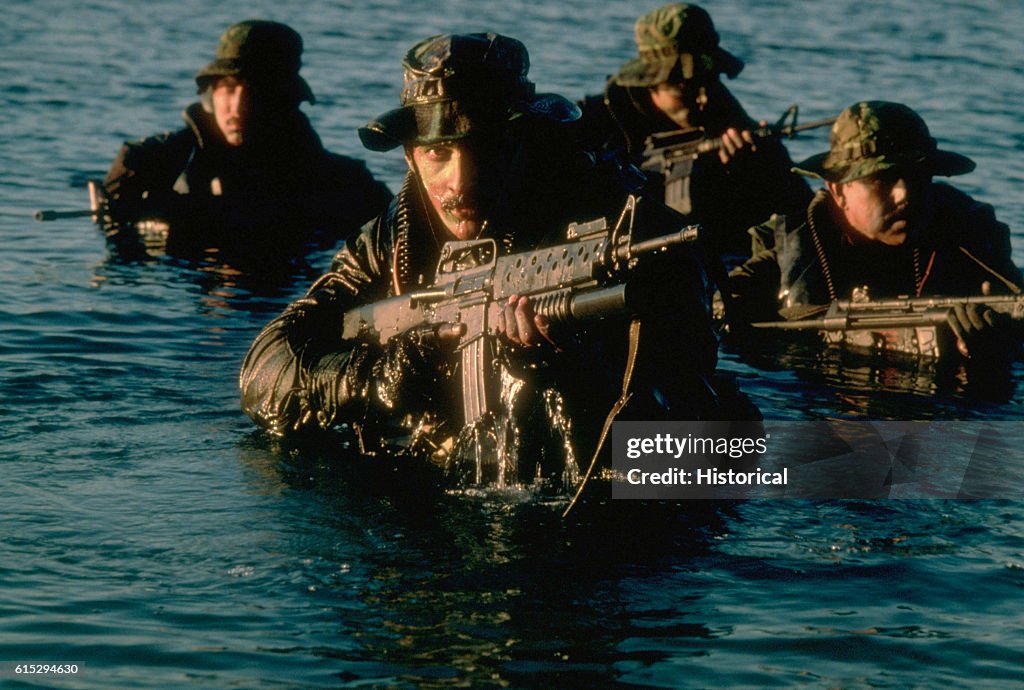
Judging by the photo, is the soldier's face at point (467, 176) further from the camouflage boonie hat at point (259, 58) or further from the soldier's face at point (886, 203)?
the camouflage boonie hat at point (259, 58)

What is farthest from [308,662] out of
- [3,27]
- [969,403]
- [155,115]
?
[3,27]

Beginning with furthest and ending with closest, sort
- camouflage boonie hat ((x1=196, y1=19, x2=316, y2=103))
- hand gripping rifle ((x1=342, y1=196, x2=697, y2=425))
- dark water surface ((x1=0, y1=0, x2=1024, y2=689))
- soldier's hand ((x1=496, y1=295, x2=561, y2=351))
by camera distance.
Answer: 1. camouflage boonie hat ((x1=196, y1=19, x2=316, y2=103))
2. soldier's hand ((x1=496, y1=295, x2=561, y2=351))
3. hand gripping rifle ((x1=342, y1=196, x2=697, y2=425))
4. dark water surface ((x1=0, y1=0, x2=1024, y2=689))

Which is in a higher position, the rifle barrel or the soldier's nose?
the soldier's nose

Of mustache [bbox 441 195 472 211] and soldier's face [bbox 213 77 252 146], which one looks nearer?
mustache [bbox 441 195 472 211]

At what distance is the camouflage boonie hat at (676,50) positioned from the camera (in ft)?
40.2

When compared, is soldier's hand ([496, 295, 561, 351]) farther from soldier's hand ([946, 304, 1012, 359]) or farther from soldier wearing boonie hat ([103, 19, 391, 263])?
soldier wearing boonie hat ([103, 19, 391, 263])

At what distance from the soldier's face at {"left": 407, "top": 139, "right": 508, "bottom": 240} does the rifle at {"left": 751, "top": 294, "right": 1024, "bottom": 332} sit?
3.53 m

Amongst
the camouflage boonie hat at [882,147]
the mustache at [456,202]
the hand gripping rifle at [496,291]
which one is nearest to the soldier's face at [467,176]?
the mustache at [456,202]

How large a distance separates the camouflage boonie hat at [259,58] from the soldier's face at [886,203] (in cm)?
483

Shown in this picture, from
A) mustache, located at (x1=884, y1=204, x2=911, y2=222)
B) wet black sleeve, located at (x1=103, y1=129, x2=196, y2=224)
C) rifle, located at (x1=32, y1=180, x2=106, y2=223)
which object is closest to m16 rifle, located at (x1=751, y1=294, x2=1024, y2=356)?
mustache, located at (x1=884, y1=204, x2=911, y2=222)

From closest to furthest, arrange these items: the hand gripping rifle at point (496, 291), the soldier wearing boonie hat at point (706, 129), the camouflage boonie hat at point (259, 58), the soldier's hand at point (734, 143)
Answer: the hand gripping rifle at point (496, 291) → the soldier's hand at point (734, 143) → the soldier wearing boonie hat at point (706, 129) → the camouflage boonie hat at point (259, 58)

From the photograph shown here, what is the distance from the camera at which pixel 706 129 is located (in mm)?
12453

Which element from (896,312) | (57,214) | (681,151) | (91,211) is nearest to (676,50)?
(681,151)

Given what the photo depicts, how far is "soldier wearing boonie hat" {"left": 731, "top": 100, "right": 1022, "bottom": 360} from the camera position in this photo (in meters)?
8.86
